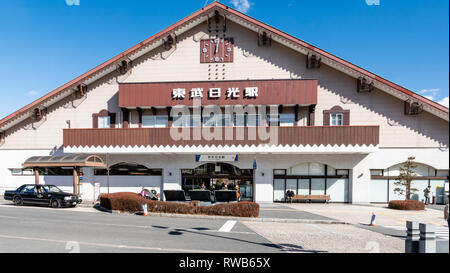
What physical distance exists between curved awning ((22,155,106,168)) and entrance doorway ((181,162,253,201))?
7.16m

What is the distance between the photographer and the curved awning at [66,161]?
21.5 metres

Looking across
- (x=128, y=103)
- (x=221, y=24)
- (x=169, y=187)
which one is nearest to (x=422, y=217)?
(x=169, y=187)

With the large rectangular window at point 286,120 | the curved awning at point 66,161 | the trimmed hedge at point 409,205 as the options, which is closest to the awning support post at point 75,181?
the curved awning at point 66,161

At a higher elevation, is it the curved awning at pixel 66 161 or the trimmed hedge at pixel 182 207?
the curved awning at pixel 66 161

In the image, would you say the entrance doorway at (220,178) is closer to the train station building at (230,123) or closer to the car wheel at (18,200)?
the train station building at (230,123)

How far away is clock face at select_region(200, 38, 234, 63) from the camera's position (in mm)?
23484

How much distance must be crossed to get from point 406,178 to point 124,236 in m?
20.1

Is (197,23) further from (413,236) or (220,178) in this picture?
(413,236)

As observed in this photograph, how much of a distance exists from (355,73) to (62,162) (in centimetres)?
2448

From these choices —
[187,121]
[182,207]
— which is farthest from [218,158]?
[182,207]

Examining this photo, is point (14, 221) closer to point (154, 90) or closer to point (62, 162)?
point (62, 162)

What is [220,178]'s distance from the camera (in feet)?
74.7

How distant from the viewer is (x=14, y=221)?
1261 cm

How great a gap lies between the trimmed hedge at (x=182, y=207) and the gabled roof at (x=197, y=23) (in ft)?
41.4
